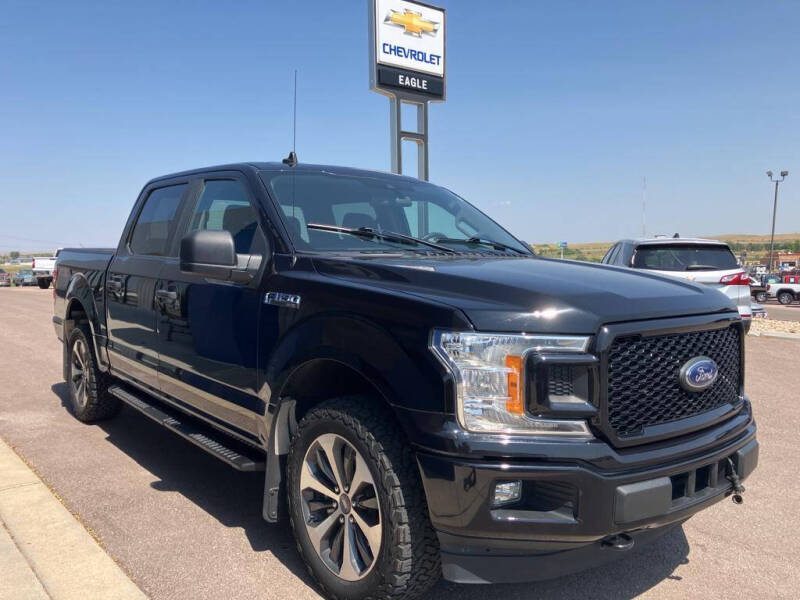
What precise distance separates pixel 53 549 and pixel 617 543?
2.73 meters

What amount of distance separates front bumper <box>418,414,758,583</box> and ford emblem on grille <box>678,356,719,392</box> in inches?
12.4

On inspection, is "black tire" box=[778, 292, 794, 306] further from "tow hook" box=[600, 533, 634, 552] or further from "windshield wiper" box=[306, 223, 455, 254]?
"tow hook" box=[600, 533, 634, 552]

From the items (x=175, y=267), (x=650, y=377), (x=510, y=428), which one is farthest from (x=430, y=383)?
(x=175, y=267)

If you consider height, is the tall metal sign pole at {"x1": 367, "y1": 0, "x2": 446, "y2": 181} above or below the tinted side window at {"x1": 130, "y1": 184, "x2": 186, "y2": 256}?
above

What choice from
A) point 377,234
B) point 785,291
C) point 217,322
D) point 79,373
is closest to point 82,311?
point 79,373

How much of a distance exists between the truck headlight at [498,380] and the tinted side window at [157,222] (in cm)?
283

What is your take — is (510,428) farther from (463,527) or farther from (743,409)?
(743,409)

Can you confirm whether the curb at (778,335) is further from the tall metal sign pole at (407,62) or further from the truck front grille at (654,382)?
the truck front grille at (654,382)

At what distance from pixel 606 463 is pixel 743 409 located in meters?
1.12

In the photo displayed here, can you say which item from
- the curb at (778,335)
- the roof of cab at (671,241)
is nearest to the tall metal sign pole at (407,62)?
the roof of cab at (671,241)

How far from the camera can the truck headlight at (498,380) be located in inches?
89.5

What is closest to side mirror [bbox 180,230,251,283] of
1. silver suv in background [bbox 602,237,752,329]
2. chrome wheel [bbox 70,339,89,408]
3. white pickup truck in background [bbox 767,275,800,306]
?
chrome wheel [bbox 70,339,89,408]

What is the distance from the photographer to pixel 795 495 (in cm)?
405

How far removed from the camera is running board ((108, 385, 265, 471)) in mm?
3336
